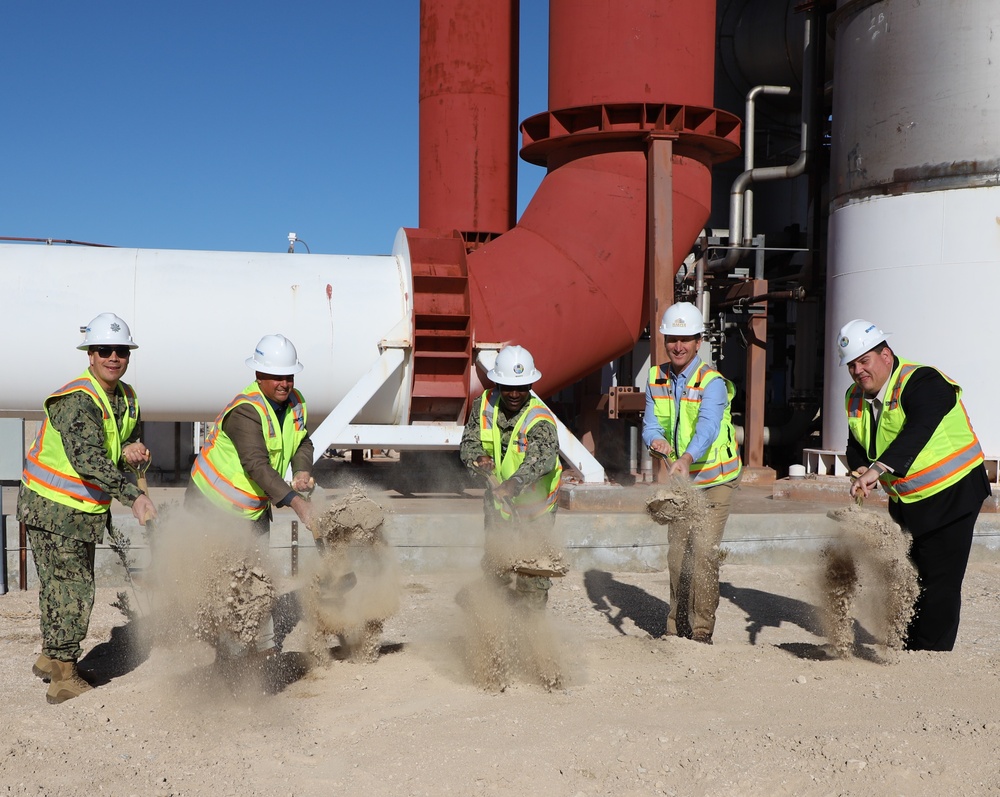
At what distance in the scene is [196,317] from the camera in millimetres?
8000

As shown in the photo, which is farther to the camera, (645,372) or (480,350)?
(645,372)

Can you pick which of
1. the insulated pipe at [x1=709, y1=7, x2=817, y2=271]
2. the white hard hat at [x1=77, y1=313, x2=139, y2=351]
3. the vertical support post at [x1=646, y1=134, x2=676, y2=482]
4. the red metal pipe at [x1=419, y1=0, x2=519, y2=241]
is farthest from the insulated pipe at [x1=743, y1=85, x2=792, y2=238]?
the white hard hat at [x1=77, y1=313, x2=139, y2=351]

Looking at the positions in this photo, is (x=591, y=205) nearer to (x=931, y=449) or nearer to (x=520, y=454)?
(x=520, y=454)

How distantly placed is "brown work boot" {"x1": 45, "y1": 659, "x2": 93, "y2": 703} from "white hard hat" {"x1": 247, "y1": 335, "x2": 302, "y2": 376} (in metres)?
1.67

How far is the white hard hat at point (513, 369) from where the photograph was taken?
4969mm

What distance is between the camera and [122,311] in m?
7.88

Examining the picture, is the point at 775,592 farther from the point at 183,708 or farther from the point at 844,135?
the point at 844,135

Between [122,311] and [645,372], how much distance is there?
19.4 feet

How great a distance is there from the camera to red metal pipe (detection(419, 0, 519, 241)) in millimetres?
11141

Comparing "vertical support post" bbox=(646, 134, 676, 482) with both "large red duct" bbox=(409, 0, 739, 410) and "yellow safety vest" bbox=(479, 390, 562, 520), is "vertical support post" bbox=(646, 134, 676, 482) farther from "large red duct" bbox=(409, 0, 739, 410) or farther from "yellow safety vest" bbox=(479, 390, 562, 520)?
"yellow safety vest" bbox=(479, 390, 562, 520)

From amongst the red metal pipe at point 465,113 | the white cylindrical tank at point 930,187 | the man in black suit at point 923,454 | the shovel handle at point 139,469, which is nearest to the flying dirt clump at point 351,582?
the shovel handle at point 139,469

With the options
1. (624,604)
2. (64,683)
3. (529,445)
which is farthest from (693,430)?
(64,683)

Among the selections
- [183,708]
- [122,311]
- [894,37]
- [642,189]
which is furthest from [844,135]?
[183,708]

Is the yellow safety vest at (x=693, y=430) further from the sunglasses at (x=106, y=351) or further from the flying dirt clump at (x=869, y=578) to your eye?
the sunglasses at (x=106, y=351)
